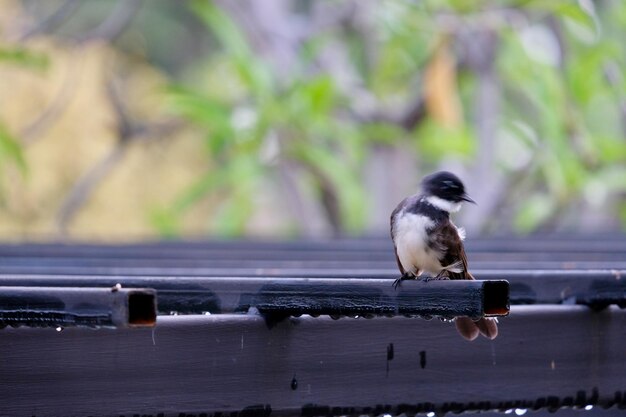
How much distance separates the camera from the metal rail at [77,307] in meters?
1.83

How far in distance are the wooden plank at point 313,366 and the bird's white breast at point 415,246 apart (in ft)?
2.32

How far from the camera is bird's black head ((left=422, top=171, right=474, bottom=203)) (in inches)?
134

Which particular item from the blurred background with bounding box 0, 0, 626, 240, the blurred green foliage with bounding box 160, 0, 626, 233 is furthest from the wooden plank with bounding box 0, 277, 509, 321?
the blurred green foliage with bounding box 160, 0, 626, 233

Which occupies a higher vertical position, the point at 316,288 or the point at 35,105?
the point at 35,105

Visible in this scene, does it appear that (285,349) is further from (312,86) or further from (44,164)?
(44,164)

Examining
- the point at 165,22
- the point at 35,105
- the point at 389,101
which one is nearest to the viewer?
the point at 389,101

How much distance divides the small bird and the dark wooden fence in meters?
0.45

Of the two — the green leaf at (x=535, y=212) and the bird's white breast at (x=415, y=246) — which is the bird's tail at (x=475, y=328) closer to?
the bird's white breast at (x=415, y=246)

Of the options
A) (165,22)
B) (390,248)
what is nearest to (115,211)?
(165,22)

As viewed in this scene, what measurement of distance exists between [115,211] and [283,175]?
830 centimetres

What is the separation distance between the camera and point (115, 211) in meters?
16.5

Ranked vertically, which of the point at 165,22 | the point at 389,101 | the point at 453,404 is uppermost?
the point at 165,22

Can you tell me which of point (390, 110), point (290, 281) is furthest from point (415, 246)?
point (390, 110)

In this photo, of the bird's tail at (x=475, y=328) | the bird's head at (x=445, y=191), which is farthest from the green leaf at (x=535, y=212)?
the bird's tail at (x=475, y=328)
